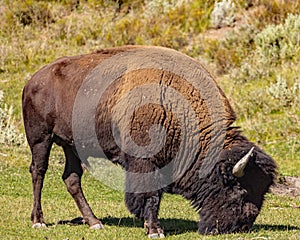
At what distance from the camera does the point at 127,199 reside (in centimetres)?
759

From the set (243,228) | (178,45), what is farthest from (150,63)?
(178,45)

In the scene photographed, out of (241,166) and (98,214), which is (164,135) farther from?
(98,214)

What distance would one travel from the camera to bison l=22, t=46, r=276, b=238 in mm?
7418

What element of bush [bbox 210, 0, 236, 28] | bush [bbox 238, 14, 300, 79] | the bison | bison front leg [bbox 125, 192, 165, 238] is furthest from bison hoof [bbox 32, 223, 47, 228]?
bush [bbox 210, 0, 236, 28]

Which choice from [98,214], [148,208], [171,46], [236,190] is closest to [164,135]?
[148,208]

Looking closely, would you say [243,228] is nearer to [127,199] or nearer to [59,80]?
[127,199]

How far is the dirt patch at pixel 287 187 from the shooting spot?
10977 mm

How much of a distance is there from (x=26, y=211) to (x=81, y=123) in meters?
1.75

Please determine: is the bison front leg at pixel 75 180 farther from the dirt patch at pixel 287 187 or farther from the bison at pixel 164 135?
the dirt patch at pixel 287 187

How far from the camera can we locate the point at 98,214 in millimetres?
9117

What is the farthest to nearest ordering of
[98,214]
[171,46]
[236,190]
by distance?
[171,46]
[98,214]
[236,190]

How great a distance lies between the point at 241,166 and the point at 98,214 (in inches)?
105

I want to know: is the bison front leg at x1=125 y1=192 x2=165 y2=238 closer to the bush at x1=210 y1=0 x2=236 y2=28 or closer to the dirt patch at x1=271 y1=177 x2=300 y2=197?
the dirt patch at x1=271 y1=177 x2=300 y2=197

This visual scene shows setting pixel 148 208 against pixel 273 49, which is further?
pixel 273 49
